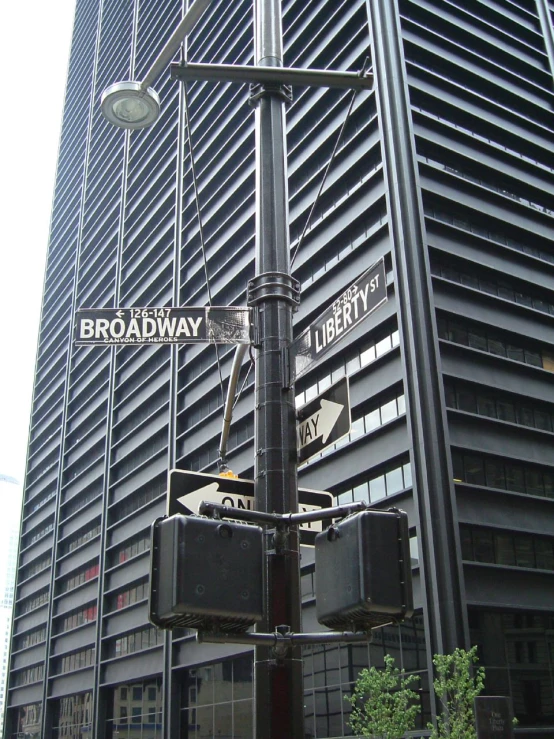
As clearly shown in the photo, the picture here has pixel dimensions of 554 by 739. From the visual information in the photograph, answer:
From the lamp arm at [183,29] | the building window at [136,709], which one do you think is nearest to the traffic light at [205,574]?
the lamp arm at [183,29]

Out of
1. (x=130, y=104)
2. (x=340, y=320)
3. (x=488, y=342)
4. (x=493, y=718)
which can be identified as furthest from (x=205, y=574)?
(x=488, y=342)

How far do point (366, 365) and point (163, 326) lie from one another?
31.5m

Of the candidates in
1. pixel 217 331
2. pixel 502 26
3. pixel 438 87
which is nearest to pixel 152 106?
pixel 217 331

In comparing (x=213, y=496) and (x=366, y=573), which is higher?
(x=213, y=496)

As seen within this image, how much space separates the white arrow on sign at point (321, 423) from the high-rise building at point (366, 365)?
9.06 m

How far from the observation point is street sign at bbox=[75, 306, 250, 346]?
21.0 ft

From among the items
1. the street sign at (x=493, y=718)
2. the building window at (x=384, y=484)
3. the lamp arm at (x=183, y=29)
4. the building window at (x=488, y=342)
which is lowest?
the street sign at (x=493, y=718)

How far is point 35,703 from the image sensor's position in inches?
2901

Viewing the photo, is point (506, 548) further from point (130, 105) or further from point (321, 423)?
point (321, 423)

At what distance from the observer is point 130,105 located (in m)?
9.41

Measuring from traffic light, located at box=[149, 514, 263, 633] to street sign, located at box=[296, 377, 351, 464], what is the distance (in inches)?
57.6

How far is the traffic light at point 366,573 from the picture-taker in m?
4.23

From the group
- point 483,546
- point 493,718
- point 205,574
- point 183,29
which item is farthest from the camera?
point 483,546

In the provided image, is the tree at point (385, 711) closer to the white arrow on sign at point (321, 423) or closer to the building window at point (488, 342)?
the building window at point (488, 342)
